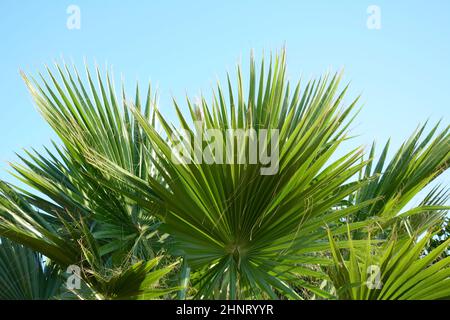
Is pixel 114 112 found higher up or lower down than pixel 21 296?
higher up

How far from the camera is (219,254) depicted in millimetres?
2881
